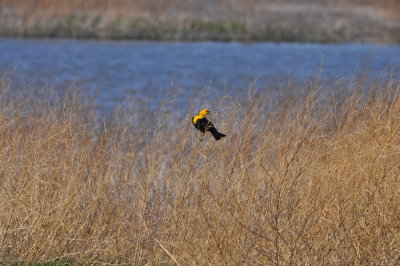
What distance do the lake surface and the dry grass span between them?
26.9ft

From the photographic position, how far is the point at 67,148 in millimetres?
5480

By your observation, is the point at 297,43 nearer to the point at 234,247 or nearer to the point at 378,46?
the point at 378,46

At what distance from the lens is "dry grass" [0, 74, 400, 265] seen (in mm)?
4355

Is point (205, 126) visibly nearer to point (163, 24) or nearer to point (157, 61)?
point (157, 61)

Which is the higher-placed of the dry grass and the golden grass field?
the dry grass

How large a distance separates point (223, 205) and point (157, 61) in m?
17.6

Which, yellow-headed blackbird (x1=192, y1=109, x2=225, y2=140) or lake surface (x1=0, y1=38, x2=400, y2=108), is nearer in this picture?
yellow-headed blackbird (x1=192, y1=109, x2=225, y2=140)

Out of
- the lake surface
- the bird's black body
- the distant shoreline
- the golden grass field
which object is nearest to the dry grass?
the bird's black body

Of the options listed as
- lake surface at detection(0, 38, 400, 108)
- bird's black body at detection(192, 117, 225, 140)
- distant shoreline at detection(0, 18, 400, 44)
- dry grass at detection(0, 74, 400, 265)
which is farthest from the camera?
distant shoreline at detection(0, 18, 400, 44)

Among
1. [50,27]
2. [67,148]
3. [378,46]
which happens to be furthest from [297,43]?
[67,148]

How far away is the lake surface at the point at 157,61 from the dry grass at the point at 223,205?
8193mm

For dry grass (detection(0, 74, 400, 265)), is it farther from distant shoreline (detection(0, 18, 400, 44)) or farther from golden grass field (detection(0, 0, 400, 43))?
golden grass field (detection(0, 0, 400, 43))

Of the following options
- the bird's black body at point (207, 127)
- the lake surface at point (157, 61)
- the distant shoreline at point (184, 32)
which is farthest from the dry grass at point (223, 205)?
the distant shoreline at point (184, 32)

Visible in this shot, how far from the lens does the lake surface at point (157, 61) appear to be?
16.6m
